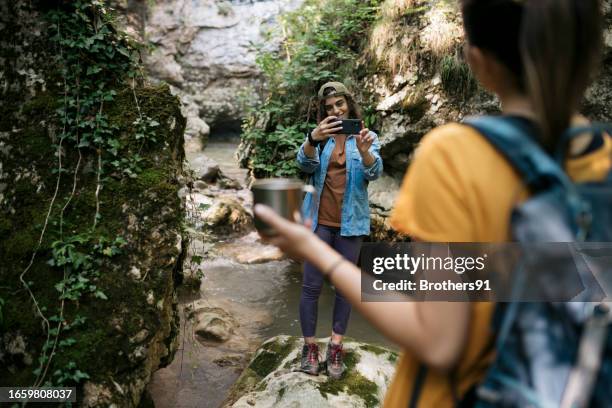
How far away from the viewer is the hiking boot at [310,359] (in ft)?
9.90

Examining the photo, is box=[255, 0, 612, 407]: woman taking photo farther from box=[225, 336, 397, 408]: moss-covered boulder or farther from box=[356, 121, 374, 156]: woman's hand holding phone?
box=[225, 336, 397, 408]: moss-covered boulder

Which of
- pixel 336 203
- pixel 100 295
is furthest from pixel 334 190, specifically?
pixel 100 295

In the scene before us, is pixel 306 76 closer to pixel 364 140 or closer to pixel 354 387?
pixel 364 140

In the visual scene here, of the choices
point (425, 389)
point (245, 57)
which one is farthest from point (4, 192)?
point (245, 57)

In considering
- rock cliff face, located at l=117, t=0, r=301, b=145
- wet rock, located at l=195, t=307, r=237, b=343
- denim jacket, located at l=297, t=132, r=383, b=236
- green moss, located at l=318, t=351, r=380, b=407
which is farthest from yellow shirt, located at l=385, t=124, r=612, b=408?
rock cliff face, located at l=117, t=0, r=301, b=145

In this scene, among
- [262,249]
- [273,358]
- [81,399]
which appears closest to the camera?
[81,399]

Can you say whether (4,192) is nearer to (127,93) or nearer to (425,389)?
(127,93)

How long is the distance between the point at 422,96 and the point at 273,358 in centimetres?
344

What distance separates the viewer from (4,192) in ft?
9.04

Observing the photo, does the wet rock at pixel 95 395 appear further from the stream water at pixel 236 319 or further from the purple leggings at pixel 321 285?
the purple leggings at pixel 321 285

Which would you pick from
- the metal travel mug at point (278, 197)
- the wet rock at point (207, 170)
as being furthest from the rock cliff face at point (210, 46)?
the metal travel mug at point (278, 197)

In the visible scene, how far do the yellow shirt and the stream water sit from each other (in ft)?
10.2

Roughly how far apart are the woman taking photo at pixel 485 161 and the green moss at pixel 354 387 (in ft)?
6.86

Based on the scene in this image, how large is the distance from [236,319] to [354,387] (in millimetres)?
2362
